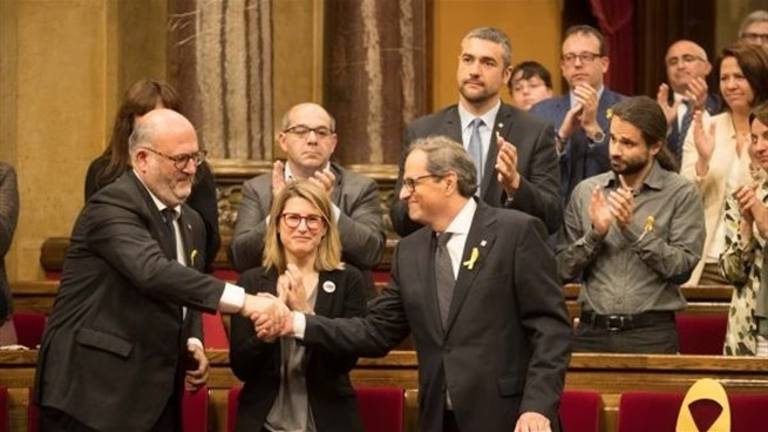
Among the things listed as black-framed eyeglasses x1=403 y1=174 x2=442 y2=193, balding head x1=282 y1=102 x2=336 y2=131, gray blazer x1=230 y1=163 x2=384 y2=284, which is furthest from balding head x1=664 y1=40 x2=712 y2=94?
black-framed eyeglasses x1=403 y1=174 x2=442 y2=193

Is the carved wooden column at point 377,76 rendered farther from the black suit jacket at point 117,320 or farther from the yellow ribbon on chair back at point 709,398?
the black suit jacket at point 117,320

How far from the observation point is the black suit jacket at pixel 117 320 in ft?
21.4

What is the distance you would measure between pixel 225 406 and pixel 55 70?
4415mm

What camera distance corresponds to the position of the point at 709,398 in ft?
23.6

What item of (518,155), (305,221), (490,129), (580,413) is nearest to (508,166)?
(518,155)

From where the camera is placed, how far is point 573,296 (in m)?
9.07

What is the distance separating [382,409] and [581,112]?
1.91 metres

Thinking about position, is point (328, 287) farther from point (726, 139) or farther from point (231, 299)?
point (726, 139)

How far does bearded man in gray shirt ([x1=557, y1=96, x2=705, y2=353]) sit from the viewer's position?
25.2ft

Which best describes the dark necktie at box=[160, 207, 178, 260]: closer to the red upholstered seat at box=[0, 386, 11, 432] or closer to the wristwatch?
the red upholstered seat at box=[0, 386, 11, 432]

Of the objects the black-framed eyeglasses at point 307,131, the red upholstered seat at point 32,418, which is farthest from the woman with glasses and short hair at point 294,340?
the red upholstered seat at point 32,418

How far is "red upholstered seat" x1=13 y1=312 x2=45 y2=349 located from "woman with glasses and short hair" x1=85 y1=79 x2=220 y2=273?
1401 mm

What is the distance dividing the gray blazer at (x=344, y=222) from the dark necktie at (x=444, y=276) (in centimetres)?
106

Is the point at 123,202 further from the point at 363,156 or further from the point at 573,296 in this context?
the point at 363,156
